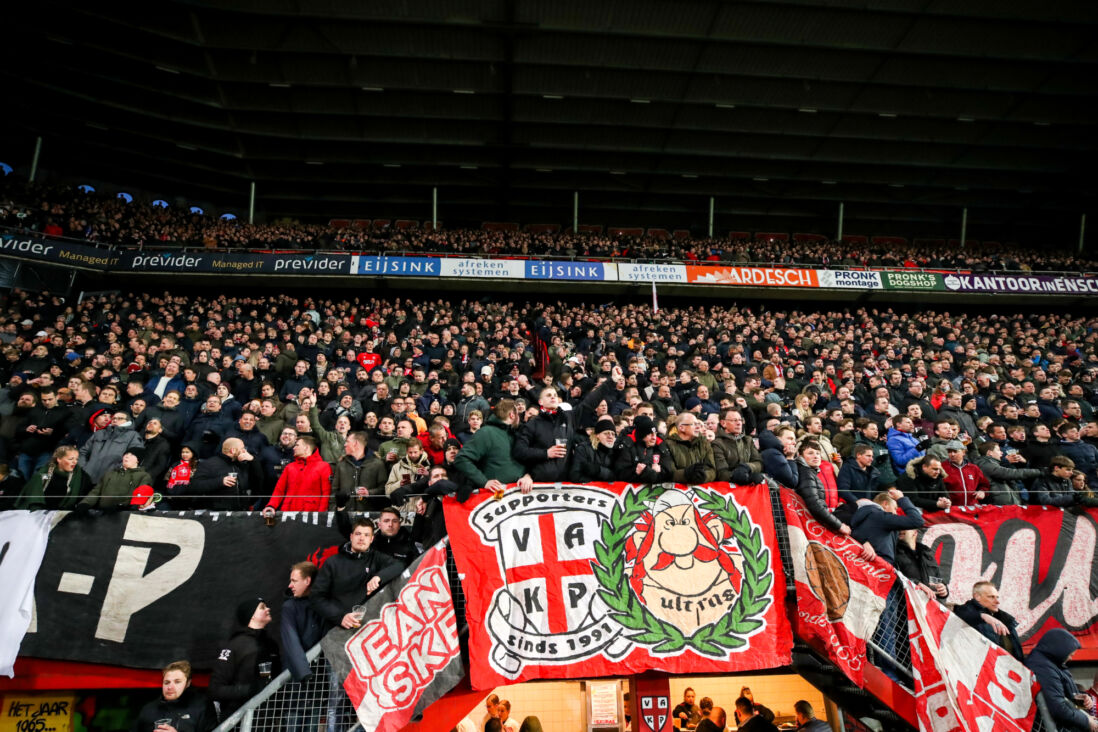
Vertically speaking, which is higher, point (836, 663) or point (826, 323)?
point (826, 323)

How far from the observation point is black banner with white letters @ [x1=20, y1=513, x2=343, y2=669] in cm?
468

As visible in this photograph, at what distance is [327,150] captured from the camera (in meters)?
23.0

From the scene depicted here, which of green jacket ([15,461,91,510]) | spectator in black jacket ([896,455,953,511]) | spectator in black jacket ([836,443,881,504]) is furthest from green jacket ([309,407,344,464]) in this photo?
spectator in black jacket ([896,455,953,511])

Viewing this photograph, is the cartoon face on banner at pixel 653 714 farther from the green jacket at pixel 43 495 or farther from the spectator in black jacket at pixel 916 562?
the green jacket at pixel 43 495

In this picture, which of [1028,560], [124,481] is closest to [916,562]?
[1028,560]

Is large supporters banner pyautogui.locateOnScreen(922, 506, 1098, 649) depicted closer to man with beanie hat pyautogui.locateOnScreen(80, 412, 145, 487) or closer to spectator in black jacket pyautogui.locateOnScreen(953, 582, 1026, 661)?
spectator in black jacket pyautogui.locateOnScreen(953, 582, 1026, 661)

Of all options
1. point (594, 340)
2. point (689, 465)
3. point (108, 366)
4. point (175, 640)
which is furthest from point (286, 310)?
point (689, 465)

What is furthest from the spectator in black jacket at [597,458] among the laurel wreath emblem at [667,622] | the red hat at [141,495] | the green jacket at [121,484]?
the green jacket at [121,484]

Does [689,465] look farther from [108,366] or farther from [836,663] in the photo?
[108,366]

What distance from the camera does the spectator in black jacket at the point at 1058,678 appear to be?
4027 mm

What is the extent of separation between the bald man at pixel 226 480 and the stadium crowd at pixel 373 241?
1491cm

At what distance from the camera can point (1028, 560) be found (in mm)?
5406

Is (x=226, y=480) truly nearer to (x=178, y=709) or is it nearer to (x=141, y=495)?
(x=141, y=495)

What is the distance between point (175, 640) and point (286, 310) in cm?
1323
